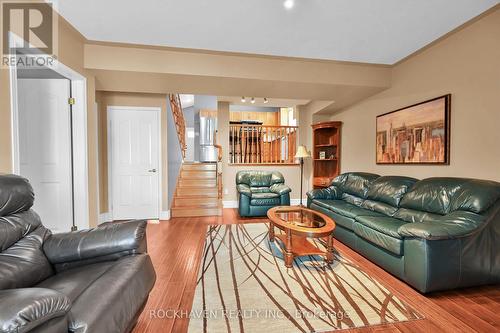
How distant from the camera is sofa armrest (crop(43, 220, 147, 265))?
55.3 inches

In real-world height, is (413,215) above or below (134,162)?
below

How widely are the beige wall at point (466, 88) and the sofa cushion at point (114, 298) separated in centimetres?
340

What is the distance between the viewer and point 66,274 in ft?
4.25

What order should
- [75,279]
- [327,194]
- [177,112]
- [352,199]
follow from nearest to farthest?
1. [75,279]
2. [352,199]
3. [327,194]
4. [177,112]

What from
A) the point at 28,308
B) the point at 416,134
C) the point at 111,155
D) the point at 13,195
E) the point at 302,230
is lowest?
the point at 302,230

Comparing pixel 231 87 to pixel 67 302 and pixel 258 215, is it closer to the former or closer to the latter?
pixel 258 215

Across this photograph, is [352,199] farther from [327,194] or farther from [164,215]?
[164,215]

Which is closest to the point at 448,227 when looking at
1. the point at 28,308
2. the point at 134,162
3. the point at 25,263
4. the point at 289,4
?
the point at 289,4

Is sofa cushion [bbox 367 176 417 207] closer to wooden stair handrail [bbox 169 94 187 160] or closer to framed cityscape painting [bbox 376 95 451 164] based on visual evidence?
framed cityscape painting [bbox 376 95 451 164]

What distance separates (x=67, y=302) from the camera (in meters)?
0.85

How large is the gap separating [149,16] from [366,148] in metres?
3.90

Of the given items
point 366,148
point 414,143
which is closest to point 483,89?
point 414,143

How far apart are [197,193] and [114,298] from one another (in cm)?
391

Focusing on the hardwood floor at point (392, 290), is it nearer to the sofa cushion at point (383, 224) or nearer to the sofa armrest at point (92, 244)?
the sofa cushion at point (383, 224)
